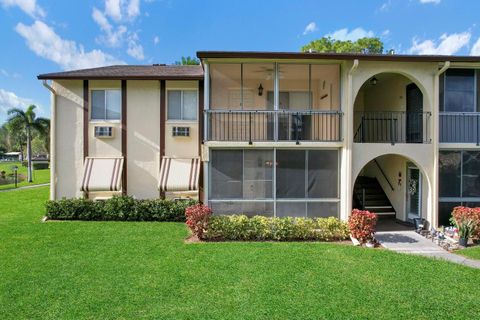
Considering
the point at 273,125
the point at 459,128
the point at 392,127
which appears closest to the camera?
the point at 273,125

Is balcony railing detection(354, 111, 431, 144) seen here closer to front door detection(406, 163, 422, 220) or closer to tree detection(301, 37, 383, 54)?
front door detection(406, 163, 422, 220)

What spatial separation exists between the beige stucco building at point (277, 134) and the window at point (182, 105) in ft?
0.17

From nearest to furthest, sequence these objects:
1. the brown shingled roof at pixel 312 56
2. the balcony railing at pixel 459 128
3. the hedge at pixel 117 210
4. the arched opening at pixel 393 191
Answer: the brown shingled roof at pixel 312 56 < the balcony railing at pixel 459 128 < the arched opening at pixel 393 191 < the hedge at pixel 117 210

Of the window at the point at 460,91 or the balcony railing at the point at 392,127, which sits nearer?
the window at the point at 460,91

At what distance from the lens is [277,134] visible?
12758 mm

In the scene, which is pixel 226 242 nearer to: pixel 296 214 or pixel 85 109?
pixel 296 214

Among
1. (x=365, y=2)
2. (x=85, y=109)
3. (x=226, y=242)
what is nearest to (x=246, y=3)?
(x=365, y=2)

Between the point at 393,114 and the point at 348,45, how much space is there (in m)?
23.8

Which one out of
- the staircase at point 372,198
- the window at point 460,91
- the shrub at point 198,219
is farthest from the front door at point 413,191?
the shrub at point 198,219

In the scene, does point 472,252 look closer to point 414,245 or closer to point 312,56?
point 414,245

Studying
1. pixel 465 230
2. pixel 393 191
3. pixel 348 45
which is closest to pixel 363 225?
pixel 465 230

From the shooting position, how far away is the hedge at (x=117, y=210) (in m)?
14.4

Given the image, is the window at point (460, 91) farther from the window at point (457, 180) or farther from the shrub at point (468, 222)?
the shrub at point (468, 222)

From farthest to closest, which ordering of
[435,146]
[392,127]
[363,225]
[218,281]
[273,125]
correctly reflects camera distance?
[392,127] → [273,125] → [435,146] → [363,225] → [218,281]
